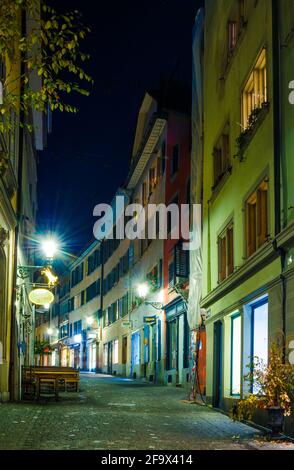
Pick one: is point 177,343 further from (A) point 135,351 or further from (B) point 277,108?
(B) point 277,108

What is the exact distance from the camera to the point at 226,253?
1991 cm

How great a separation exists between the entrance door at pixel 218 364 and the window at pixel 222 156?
4.34 metres

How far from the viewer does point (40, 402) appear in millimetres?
20031

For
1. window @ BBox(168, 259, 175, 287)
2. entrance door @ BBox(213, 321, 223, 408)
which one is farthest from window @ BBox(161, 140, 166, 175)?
entrance door @ BBox(213, 321, 223, 408)

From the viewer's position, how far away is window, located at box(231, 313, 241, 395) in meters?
17.9

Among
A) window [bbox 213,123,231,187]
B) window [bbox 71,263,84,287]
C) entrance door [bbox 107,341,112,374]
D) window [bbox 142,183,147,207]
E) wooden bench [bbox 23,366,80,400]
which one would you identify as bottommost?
entrance door [bbox 107,341,112,374]

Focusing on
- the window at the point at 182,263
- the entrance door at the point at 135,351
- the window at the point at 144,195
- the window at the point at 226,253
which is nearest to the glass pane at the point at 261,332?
the window at the point at 226,253

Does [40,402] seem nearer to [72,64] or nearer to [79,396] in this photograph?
[79,396]

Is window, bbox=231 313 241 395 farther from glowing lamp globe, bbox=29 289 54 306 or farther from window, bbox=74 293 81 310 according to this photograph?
window, bbox=74 293 81 310

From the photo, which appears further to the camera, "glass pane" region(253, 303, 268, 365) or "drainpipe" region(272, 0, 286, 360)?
"glass pane" region(253, 303, 268, 365)

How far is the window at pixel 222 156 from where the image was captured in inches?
783

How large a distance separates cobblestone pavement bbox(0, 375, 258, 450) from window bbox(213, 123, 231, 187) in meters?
6.65

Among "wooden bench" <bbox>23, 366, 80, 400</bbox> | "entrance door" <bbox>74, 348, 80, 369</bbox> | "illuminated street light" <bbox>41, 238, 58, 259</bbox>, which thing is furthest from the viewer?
"entrance door" <bbox>74, 348, 80, 369</bbox>
